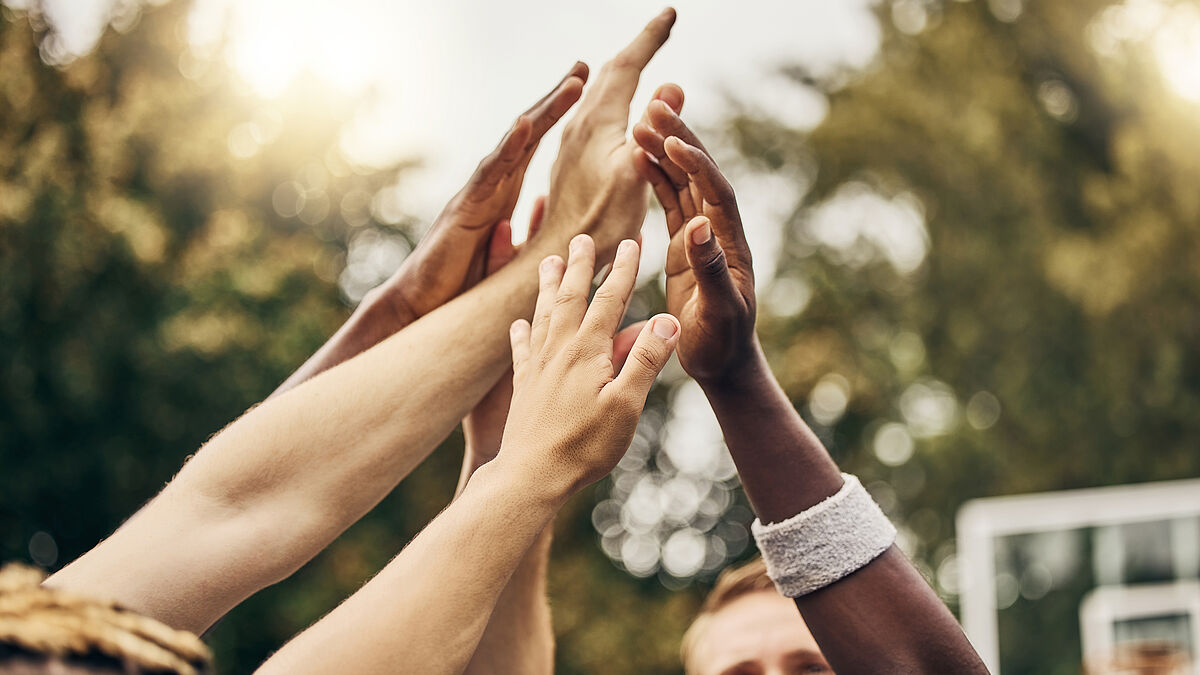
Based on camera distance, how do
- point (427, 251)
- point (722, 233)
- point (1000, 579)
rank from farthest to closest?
point (1000, 579)
point (427, 251)
point (722, 233)

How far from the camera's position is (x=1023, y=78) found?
40.0 ft

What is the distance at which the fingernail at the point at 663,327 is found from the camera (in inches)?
45.1

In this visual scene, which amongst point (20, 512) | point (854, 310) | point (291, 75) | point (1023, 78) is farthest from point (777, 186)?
point (20, 512)

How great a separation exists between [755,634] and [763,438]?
1.65 ft

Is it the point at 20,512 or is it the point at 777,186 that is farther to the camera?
the point at 777,186

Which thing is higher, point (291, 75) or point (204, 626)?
point (291, 75)

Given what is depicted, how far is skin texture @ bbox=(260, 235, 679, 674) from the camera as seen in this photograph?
3.08 feet

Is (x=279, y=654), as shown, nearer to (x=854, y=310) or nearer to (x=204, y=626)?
(x=204, y=626)

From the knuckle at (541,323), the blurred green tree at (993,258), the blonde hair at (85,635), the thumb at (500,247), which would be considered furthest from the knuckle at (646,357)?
the blurred green tree at (993,258)

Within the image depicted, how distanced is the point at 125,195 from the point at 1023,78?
8.87 metres

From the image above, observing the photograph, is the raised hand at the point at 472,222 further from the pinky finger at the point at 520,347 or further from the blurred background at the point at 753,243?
the blurred background at the point at 753,243

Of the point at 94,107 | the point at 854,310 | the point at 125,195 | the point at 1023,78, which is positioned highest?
the point at 94,107

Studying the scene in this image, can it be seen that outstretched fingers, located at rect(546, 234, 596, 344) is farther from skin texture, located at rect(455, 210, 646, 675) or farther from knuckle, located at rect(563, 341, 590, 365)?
skin texture, located at rect(455, 210, 646, 675)

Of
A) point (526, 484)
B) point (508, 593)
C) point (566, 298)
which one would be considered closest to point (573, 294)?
point (566, 298)
